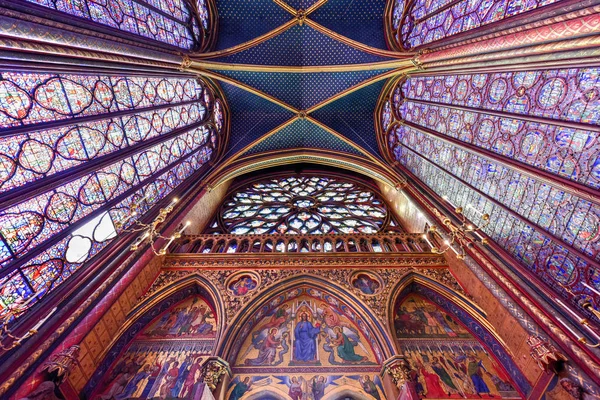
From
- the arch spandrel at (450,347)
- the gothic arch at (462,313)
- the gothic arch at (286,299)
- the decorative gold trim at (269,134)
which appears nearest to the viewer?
the arch spandrel at (450,347)

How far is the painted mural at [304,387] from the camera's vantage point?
5.07 m

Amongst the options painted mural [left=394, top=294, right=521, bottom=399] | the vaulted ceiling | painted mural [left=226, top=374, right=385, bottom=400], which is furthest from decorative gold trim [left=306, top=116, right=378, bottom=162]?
painted mural [left=226, top=374, right=385, bottom=400]

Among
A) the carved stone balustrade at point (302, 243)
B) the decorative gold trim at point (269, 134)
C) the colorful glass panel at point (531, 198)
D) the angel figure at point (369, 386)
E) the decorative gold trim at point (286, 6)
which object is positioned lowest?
the angel figure at point (369, 386)

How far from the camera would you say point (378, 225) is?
10930 millimetres

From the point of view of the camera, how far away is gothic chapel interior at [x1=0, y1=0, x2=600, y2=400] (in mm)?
4246

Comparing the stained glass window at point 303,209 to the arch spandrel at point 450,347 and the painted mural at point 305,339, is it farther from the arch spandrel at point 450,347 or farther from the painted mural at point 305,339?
the arch spandrel at point 450,347

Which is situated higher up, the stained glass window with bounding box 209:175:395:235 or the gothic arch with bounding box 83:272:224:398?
the stained glass window with bounding box 209:175:395:235

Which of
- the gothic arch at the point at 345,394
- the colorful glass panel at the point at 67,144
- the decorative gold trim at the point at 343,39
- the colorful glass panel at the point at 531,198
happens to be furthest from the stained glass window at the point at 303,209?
the decorative gold trim at the point at 343,39

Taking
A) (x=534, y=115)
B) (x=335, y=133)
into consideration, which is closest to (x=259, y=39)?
(x=335, y=133)

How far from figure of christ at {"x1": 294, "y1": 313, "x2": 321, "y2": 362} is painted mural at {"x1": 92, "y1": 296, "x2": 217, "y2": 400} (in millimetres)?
1953

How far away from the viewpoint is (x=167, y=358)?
5770mm

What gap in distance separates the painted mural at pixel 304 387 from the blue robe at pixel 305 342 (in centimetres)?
42

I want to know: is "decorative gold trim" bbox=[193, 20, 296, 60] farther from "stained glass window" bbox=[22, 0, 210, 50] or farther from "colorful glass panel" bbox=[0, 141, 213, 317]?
"colorful glass panel" bbox=[0, 141, 213, 317]

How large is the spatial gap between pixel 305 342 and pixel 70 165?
20.8 ft
